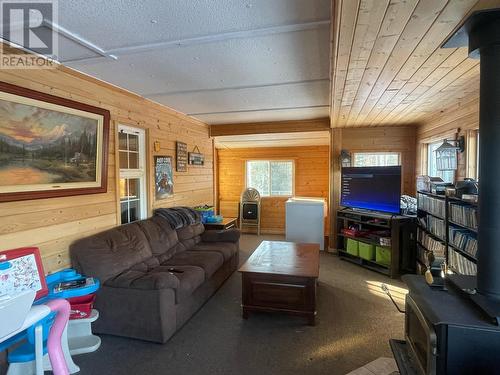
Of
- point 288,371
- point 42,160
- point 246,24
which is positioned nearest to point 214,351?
point 288,371

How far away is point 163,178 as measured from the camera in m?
3.86

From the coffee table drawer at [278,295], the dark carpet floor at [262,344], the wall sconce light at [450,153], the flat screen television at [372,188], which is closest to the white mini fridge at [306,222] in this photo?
the flat screen television at [372,188]

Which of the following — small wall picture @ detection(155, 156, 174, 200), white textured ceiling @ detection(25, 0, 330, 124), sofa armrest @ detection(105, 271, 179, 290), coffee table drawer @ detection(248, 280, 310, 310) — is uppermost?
white textured ceiling @ detection(25, 0, 330, 124)

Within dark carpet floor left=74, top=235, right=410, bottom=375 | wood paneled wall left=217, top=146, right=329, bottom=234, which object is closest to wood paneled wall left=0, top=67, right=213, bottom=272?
dark carpet floor left=74, top=235, right=410, bottom=375

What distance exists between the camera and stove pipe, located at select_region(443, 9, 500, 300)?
1.30m

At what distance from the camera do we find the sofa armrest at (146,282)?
2322 millimetres

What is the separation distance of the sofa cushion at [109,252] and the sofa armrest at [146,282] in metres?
0.08

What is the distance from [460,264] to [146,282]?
2.85m

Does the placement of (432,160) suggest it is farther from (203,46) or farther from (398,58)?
(203,46)

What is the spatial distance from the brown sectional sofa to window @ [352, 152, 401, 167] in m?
3.20

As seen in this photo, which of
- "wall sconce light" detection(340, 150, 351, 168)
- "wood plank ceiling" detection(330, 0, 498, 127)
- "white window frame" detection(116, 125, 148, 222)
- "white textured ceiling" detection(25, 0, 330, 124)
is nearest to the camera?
"wood plank ceiling" detection(330, 0, 498, 127)

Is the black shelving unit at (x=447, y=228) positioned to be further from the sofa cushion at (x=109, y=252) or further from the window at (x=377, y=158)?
the sofa cushion at (x=109, y=252)

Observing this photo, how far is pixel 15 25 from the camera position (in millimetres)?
1769

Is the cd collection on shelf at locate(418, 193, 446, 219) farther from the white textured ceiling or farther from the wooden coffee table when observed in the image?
the white textured ceiling
